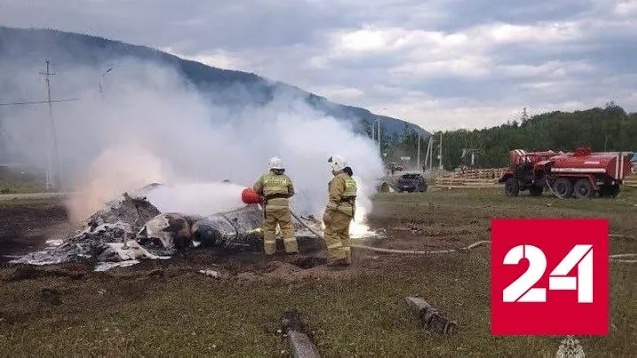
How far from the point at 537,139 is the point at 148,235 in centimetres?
7138

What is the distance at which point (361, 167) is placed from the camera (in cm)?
1568

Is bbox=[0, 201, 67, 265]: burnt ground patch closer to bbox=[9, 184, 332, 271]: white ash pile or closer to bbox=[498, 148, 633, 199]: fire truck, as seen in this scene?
bbox=[9, 184, 332, 271]: white ash pile

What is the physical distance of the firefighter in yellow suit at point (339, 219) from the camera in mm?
10938

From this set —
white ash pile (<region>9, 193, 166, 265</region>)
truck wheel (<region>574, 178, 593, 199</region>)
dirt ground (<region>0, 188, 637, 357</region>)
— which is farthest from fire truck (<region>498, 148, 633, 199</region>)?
white ash pile (<region>9, 193, 166, 265</region>)

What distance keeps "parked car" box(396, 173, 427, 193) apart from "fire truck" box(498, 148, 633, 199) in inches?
299

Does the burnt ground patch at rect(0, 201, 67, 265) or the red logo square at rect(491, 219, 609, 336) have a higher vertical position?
the red logo square at rect(491, 219, 609, 336)

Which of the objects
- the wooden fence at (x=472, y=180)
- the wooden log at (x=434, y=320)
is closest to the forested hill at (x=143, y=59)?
the wooden log at (x=434, y=320)

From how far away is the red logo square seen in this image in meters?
3.55

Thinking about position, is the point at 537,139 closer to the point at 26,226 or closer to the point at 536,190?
the point at 536,190

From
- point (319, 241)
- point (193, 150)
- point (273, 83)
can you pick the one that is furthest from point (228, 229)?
point (273, 83)

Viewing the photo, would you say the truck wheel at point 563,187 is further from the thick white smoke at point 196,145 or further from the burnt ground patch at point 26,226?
the burnt ground patch at point 26,226

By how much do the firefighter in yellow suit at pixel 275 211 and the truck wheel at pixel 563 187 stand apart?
711 inches

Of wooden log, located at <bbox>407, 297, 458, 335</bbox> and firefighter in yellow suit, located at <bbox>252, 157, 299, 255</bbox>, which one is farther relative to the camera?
firefighter in yellow suit, located at <bbox>252, 157, 299, 255</bbox>

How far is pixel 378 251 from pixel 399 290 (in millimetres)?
3581
